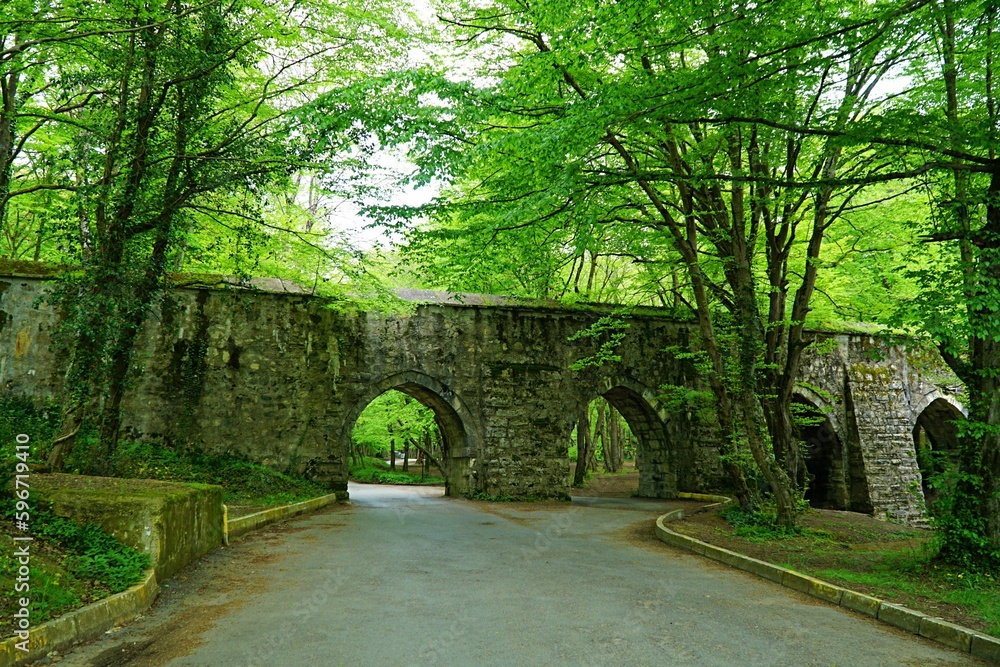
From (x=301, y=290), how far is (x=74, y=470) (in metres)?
6.52

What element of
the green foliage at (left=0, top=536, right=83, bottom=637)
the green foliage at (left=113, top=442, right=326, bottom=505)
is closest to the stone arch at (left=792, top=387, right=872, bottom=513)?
the green foliage at (left=113, top=442, right=326, bottom=505)

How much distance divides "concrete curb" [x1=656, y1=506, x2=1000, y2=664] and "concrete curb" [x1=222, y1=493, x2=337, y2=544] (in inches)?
224

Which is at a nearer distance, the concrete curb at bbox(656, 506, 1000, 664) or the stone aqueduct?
the concrete curb at bbox(656, 506, 1000, 664)

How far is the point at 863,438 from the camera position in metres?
16.5

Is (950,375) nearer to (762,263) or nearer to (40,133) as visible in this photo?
(762,263)

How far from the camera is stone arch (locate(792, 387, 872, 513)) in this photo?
16.3m

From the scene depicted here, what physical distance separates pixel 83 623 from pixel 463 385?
10.8 metres

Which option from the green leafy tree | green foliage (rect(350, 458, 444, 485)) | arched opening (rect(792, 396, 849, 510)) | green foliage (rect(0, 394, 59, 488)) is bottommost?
green foliage (rect(350, 458, 444, 485))

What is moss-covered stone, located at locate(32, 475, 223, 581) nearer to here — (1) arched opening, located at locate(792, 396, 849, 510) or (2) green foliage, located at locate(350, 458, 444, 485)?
(1) arched opening, located at locate(792, 396, 849, 510)

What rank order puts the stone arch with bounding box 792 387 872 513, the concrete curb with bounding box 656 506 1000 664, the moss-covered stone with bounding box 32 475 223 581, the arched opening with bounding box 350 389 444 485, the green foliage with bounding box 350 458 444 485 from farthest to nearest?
the green foliage with bounding box 350 458 444 485, the arched opening with bounding box 350 389 444 485, the stone arch with bounding box 792 387 872 513, the moss-covered stone with bounding box 32 475 223 581, the concrete curb with bounding box 656 506 1000 664

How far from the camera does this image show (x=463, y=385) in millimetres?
14344

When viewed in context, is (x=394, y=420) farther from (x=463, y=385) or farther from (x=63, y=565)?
(x=63, y=565)

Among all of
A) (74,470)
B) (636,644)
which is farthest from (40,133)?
(636,644)

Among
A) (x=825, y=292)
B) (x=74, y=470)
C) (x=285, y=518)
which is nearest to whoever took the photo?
(x=74, y=470)
